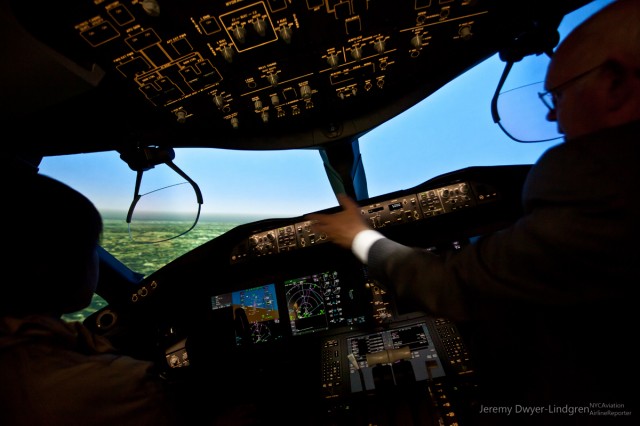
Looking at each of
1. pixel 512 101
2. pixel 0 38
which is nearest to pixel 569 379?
pixel 512 101

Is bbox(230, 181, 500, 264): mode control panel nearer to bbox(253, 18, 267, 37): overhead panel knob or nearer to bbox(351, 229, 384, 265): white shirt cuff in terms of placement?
bbox(351, 229, 384, 265): white shirt cuff

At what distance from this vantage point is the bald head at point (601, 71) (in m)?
0.52

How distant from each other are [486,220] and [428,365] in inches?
36.1

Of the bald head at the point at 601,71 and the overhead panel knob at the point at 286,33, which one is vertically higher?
the overhead panel knob at the point at 286,33

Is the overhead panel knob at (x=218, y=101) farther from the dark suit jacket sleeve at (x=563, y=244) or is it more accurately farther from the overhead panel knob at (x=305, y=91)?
the dark suit jacket sleeve at (x=563, y=244)

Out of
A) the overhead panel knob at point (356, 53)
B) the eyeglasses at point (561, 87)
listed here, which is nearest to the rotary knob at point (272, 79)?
the overhead panel knob at point (356, 53)

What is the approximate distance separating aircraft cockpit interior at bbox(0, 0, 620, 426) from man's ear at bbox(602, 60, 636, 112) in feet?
2.71

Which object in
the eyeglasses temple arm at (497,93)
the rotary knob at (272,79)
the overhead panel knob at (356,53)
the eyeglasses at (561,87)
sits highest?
the overhead panel knob at (356,53)

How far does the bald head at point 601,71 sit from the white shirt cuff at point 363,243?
545 mm

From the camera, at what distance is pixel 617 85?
539 mm

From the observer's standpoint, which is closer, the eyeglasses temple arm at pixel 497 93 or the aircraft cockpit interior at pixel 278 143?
the aircraft cockpit interior at pixel 278 143

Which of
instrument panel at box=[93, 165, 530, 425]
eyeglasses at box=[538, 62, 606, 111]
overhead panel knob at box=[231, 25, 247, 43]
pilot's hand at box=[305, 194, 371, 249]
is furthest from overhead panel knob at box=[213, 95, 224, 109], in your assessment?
eyeglasses at box=[538, 62, 606, 111]

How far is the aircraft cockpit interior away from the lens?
3.49 feet

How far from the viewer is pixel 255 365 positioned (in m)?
1.56
